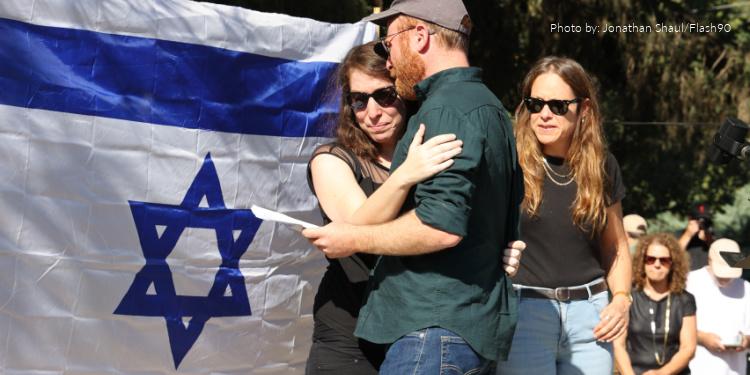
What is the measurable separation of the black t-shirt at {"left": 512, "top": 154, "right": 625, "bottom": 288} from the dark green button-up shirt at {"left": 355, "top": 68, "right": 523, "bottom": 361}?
0.56 metres

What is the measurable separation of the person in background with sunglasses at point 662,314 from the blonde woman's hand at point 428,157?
3.64m

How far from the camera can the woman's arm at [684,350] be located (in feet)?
16.8

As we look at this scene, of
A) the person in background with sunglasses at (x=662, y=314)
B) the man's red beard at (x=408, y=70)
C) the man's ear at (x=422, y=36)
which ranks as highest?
the man's ear at (x=422, y=36)

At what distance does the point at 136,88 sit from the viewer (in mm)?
3131

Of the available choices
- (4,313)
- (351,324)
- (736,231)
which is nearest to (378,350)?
(351,324)

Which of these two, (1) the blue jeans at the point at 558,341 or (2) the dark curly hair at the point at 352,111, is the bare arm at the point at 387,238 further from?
(1) the blue jeans at the point at 558,341

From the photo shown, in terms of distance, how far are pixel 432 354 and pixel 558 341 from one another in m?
0.85

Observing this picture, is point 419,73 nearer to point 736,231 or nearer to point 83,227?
point 83,227

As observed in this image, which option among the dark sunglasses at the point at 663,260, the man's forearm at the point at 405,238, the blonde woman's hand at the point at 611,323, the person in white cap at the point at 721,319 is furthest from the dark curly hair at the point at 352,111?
the person in white cap at the point at 721,319

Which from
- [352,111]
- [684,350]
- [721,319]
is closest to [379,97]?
[352,111]

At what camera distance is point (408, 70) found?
2268 mm

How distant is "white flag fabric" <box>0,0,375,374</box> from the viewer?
2.89m

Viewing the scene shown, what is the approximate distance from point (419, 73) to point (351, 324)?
2.59 ft

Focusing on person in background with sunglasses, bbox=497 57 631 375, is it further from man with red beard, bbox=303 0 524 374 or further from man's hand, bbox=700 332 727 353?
man's hand, bbox=700 332 727 353
